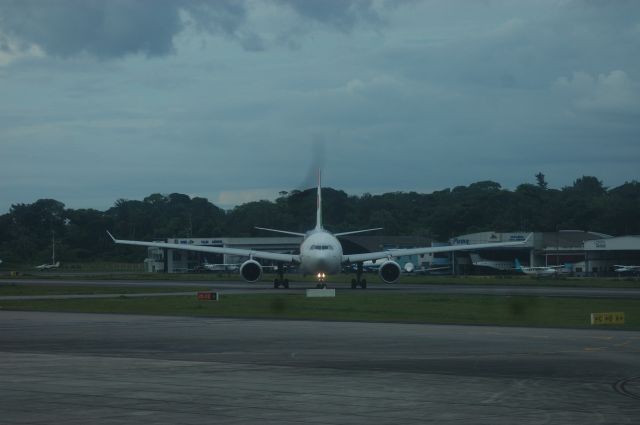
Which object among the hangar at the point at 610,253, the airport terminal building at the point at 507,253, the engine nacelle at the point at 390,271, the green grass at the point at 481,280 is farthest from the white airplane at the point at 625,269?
the engine nacelle at the point at 390,271

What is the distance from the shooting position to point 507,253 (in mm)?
153500

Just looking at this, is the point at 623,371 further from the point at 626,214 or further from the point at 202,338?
the point at 626,214

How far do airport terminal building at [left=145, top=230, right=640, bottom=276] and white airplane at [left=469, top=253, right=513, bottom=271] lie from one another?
1.44ft

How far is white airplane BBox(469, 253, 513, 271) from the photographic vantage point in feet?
481

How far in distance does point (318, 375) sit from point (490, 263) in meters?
127

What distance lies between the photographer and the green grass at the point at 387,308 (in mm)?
45312

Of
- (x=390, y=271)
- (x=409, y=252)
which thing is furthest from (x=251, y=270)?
(x=409, y=252)

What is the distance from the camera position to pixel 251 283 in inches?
3583

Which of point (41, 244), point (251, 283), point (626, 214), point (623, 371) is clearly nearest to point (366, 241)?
point (626, 214)

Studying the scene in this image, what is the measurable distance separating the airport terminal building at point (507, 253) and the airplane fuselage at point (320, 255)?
65.2 meters

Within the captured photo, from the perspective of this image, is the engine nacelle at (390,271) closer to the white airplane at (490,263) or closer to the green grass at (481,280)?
the green grass at (481,280)

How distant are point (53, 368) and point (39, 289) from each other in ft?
183

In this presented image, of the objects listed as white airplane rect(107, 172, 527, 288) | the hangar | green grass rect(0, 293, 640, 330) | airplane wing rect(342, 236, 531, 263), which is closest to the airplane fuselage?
white airplane rect(107, 172, 527, 288)

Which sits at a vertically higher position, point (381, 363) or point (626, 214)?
point (626, 214)
